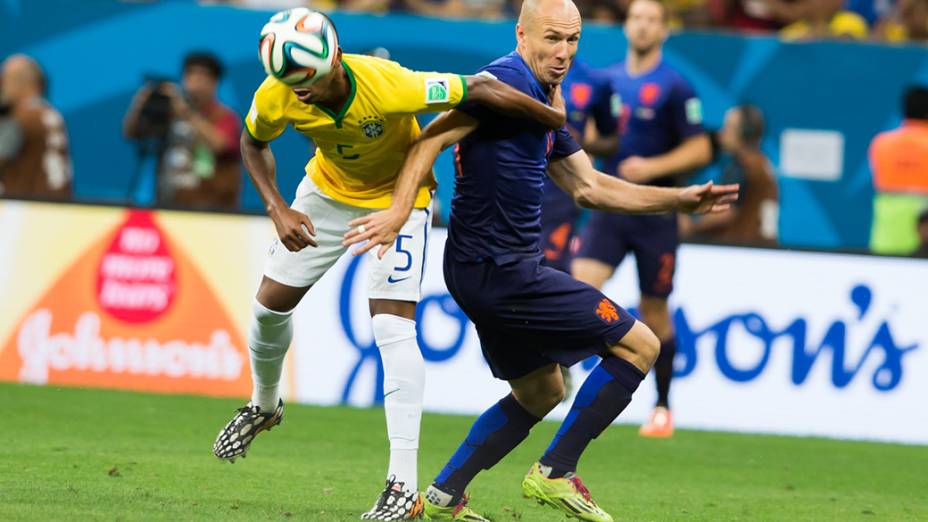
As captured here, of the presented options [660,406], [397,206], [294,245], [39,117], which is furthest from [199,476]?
[39,117]

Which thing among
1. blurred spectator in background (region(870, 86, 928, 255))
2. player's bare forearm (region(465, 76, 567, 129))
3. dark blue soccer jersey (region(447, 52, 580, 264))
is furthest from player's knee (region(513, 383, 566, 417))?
blurred spectator in background (region(870, 86, 928, 255))

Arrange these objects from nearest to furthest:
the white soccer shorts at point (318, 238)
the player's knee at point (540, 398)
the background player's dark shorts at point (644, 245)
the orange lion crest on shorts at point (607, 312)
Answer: the orange lion crest on shorts at point (607, 312) → the player's knee at point (540, 398) → the white soccer shorts at point (318, 238) → the background player's dark shorts at point (644, 245)

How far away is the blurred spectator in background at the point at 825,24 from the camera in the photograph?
15414mm

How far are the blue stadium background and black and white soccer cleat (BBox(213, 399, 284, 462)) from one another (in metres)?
7.25

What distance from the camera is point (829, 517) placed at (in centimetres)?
781

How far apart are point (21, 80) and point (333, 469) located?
691 centimetres

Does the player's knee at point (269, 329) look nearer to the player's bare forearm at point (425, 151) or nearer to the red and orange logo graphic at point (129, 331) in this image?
the player's bare forearm at point (425, 151)

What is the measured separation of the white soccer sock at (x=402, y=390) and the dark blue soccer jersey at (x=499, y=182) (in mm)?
427

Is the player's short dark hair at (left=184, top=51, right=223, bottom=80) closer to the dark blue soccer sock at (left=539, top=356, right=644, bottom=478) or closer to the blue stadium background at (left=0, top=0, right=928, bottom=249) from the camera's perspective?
the blue stadium background at (left=0, top=0, right=928, bottom=249)

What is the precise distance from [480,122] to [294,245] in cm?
96

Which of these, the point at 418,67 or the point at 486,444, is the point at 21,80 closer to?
the point at 418,67

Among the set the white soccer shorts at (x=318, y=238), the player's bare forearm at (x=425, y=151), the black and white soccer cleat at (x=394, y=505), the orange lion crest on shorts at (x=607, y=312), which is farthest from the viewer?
the white soccer shorts at (x=318, y=238)

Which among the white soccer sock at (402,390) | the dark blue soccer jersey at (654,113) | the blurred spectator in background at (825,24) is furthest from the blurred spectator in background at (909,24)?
the white soccer sock at (402,390)

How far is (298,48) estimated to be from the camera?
20.6 feet
